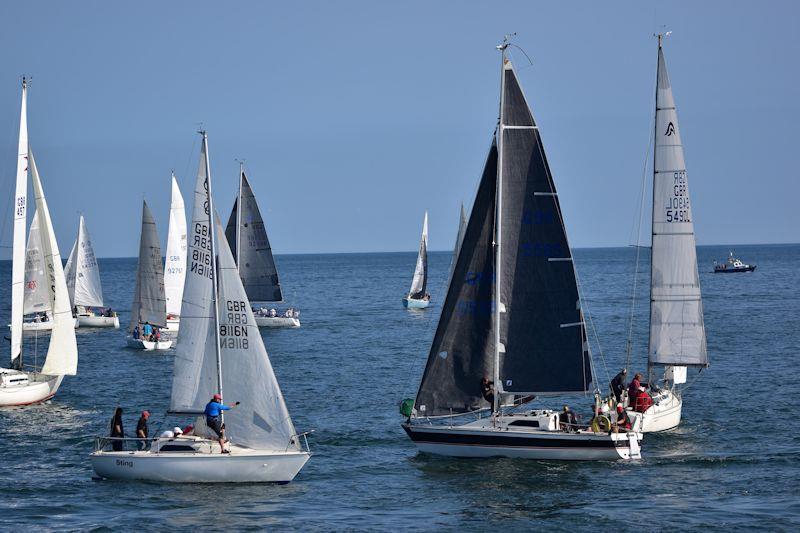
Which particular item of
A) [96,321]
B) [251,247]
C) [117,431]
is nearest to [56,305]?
[117,431]

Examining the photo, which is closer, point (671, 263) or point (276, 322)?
point (671, 263)

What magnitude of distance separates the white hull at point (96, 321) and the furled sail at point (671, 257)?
174ft

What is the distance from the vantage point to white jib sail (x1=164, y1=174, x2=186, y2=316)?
232ft

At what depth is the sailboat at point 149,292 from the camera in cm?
6750

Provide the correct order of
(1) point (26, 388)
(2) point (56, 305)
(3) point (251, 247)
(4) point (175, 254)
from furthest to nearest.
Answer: (3) point (251, 247)
(4) point (175, 254)
(2) point (56, 305)
(1) point (26, 388)

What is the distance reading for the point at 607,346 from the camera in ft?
217

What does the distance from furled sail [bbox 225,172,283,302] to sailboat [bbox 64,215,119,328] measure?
13.5m

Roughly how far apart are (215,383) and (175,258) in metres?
41.9

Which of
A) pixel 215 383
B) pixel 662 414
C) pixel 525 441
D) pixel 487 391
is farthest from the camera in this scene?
pixel 662 414

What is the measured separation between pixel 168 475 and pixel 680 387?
1023 inches

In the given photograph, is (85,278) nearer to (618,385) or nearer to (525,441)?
(618,385)

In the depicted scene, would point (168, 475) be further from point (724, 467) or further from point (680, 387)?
point (680, 387)

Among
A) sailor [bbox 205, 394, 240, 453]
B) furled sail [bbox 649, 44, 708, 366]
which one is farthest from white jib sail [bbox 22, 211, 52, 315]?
furled sail [bbox 649, 44, 708, 366]

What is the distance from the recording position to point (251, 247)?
76250 millimetres
